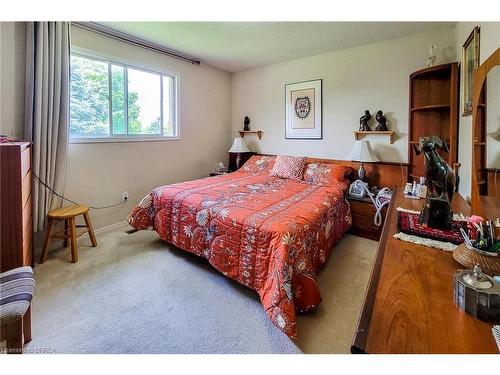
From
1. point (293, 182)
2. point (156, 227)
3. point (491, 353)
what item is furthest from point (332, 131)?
point (491, 353)

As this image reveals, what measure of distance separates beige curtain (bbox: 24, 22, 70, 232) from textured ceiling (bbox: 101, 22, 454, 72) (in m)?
0.65

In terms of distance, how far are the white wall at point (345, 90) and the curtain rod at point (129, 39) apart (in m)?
1.20

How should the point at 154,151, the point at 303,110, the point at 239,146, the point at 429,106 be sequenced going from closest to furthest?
1. the point at 429,106
2. the point at 154,151
3. the point at 303,110
4. the point at 239,146

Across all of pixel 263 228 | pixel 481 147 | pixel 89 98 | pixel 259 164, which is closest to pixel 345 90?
pixel 259 164

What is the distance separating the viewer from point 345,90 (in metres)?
3.44

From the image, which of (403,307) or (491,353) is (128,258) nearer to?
(403,307)

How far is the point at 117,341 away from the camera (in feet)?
4.83

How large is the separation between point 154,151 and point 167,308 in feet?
7.76

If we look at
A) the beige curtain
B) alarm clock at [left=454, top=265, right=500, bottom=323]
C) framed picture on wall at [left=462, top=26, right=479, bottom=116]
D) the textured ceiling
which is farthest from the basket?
the beige curtain

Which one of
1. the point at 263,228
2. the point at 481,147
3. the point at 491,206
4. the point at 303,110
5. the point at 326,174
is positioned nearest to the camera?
the point at 491,206

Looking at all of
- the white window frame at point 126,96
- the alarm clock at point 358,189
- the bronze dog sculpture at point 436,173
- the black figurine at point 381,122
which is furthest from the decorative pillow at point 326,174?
the white window frame at point 126,96

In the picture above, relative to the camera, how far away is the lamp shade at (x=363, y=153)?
309cm

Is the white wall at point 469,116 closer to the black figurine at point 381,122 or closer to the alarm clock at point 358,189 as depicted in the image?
the black figurine at point 381,122

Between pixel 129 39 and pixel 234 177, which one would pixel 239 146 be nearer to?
pixel 234 177
